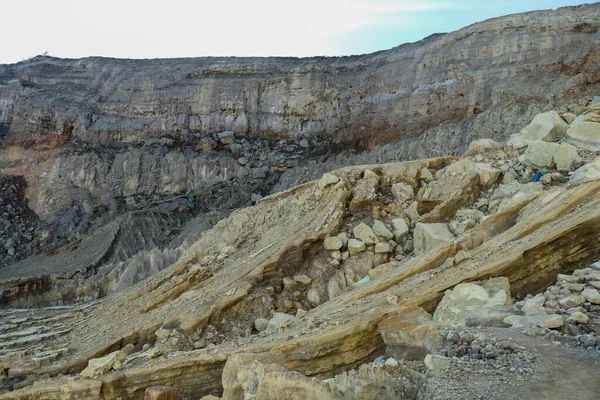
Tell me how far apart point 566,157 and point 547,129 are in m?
1.51

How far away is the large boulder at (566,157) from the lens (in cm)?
977

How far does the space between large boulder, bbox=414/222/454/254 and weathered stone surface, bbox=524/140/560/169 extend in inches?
79.7

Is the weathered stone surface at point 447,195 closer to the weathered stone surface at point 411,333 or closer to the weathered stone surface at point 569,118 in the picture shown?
the weathered stone surface at point 569,118

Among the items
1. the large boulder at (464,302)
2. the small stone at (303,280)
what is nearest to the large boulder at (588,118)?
the large boulder at (464,302)

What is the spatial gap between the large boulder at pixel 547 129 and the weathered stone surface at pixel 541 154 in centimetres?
93

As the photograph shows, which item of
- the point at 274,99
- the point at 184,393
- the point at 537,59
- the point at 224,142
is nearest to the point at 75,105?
the point at 224,142

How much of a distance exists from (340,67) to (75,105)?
1588 centimetres

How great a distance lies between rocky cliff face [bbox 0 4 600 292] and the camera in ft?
77.0

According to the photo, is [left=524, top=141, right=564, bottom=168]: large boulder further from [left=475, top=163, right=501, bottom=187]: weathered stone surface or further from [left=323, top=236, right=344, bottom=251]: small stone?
[left=323, top=236, right=344, bottom=251]: small stone

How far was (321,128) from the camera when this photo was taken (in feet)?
103

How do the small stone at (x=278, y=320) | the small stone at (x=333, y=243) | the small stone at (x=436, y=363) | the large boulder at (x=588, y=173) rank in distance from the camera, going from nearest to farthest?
the small stone at (x=436, y=363), the large boulder at (x=588, y=173), the small stone at (x=278, y=320), the small stone at (x=333, y=243)

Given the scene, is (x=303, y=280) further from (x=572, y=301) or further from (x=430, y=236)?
(x=572, y=301)

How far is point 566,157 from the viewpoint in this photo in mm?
9820

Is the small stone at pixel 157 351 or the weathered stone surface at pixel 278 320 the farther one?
the small stone at pixel 157 351
